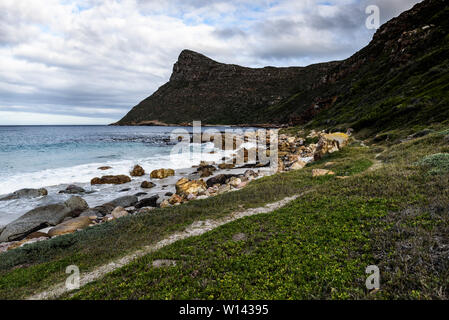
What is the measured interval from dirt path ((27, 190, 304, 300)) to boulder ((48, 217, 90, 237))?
8591 millimetres

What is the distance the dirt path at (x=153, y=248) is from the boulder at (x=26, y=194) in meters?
21.7

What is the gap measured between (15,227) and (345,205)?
2076cm

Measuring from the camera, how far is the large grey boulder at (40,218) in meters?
15.1

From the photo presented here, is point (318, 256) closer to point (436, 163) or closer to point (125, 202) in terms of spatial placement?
point (436, 163)

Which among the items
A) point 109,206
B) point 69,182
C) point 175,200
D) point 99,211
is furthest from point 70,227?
point 69,182

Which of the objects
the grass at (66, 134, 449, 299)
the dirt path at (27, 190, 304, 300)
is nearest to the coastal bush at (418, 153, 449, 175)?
the grass at (66, 134, 449, 299)

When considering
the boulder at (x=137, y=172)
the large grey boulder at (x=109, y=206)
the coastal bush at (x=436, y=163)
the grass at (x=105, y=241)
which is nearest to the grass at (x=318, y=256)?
the coastal bush at (x=436, y=163)

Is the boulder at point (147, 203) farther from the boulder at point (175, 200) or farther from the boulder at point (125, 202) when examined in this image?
the boulder at point (175, 200)

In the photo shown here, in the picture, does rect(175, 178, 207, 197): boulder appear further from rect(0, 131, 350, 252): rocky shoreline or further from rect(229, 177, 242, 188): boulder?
rect(229, 177, 242, 188): boulder

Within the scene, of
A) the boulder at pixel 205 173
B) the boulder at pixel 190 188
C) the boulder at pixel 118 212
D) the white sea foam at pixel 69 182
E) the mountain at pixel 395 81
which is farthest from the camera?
the mountain at pixel 395 81

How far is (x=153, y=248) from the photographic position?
9.61m

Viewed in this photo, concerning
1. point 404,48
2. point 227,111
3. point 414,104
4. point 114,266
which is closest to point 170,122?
point 227,111

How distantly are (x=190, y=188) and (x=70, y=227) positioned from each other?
1060cm

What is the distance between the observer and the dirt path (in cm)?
734
